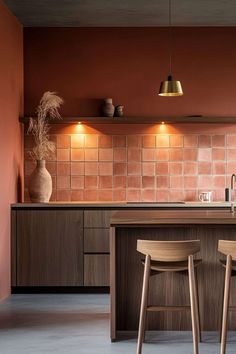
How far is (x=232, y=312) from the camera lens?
17.3 ft

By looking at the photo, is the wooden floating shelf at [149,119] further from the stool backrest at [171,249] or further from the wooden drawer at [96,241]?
the stool backrest at [171,249]

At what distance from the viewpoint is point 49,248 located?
723 cm

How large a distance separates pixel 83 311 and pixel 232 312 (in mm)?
1550

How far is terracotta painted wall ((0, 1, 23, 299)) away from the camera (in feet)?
22.3

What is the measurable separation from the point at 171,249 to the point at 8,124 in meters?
2.93

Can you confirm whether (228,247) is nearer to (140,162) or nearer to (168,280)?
(168,280)

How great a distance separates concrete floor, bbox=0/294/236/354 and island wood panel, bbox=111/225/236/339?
0.18m

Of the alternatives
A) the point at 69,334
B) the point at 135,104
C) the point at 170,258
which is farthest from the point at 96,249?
the point at 170,258

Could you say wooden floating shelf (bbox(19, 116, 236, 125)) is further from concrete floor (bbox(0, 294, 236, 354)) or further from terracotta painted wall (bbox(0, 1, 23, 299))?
concrete floor (bbox(0, 294, 236, 354))

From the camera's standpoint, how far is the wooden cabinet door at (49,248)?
7.22 m

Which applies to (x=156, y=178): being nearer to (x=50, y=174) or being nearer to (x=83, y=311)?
(x=50, y=174)

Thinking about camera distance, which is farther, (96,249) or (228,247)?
(96,249)

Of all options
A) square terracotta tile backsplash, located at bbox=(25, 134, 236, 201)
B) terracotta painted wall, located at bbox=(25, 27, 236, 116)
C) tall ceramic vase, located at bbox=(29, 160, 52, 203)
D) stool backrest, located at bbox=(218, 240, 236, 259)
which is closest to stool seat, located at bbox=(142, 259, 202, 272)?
stool backrest, located at bbox=(218, 240, 236, 259)

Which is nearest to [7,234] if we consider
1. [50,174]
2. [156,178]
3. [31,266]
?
[31,266]
